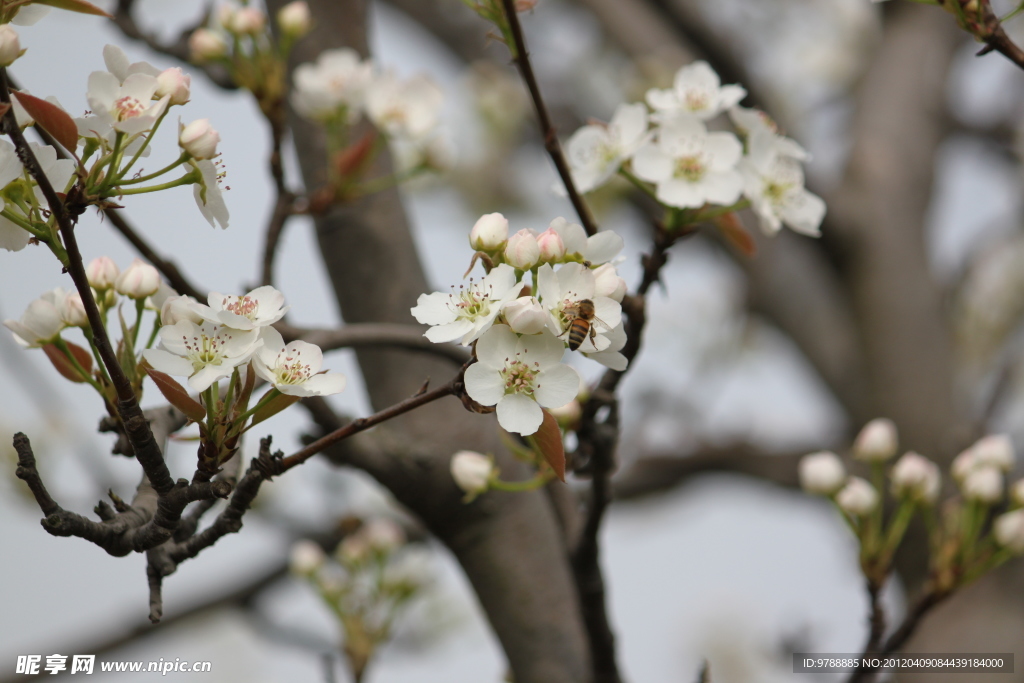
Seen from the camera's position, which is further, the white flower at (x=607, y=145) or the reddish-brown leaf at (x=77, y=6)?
the white flower at (x=607, y=145)

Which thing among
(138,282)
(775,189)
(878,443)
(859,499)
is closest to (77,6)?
(138,282)

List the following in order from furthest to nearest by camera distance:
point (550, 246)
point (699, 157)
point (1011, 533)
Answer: point (1011, 533) < point (699, 157) < point (550, 246)

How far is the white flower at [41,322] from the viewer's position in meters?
0.68

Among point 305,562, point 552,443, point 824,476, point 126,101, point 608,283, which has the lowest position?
point 305,562

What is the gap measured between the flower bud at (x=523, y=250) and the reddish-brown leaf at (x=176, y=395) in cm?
25

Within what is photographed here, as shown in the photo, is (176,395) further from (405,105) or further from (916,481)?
(916,481)

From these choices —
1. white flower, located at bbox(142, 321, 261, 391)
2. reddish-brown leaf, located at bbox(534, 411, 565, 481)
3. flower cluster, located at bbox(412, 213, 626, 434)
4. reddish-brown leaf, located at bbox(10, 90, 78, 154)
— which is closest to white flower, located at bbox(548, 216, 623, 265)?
flower cluster, located at bbox(412, 213, 626, 434)

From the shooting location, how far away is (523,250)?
1.97 feet

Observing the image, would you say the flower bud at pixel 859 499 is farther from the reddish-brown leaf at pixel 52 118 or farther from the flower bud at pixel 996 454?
the reddish-brown leaf at pixel 52 118

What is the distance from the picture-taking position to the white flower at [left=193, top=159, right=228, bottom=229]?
656 millimetres

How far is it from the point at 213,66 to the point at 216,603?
1616 millimetres

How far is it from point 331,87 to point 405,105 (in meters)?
0.12

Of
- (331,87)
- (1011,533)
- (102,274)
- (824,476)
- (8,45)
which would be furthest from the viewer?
(331,87)

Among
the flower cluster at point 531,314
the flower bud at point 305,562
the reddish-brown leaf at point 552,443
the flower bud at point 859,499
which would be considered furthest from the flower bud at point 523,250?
the flower bud at point 305,562
